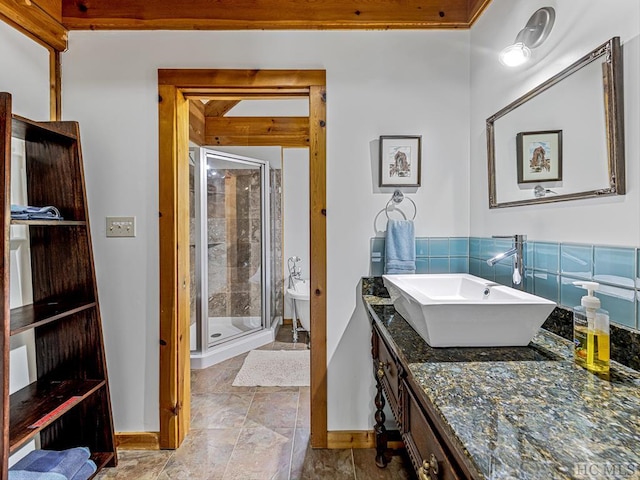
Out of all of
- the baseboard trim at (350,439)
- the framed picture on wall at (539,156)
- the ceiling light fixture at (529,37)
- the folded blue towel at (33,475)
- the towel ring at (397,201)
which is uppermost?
the ceiling light fixture at (529,37)

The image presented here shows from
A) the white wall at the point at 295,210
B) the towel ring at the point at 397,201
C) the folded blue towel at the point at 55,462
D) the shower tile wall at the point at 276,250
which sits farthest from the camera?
the white wall at the point at 295,210

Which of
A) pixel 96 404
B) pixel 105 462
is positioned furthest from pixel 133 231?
pixel 105 462

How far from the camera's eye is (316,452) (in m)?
1.86

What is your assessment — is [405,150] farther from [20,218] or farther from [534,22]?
[20,218]

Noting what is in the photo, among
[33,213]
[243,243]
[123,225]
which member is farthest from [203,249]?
[33,213]

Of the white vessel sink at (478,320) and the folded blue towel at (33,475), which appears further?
the folded blue towel at (33,475)

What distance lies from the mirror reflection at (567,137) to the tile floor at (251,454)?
142 cm

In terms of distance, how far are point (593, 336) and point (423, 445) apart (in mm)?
529

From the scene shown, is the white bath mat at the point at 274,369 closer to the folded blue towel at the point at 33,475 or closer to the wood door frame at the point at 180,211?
the wood door frame at the point at 180,211

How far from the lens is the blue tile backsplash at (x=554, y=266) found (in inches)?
38.9

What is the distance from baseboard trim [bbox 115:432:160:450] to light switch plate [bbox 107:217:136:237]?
3.48 ft

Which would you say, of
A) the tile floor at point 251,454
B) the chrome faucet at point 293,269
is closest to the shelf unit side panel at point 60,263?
the tile floor at point 251,454

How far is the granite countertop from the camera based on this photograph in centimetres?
57

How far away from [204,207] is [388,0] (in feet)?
7.23
